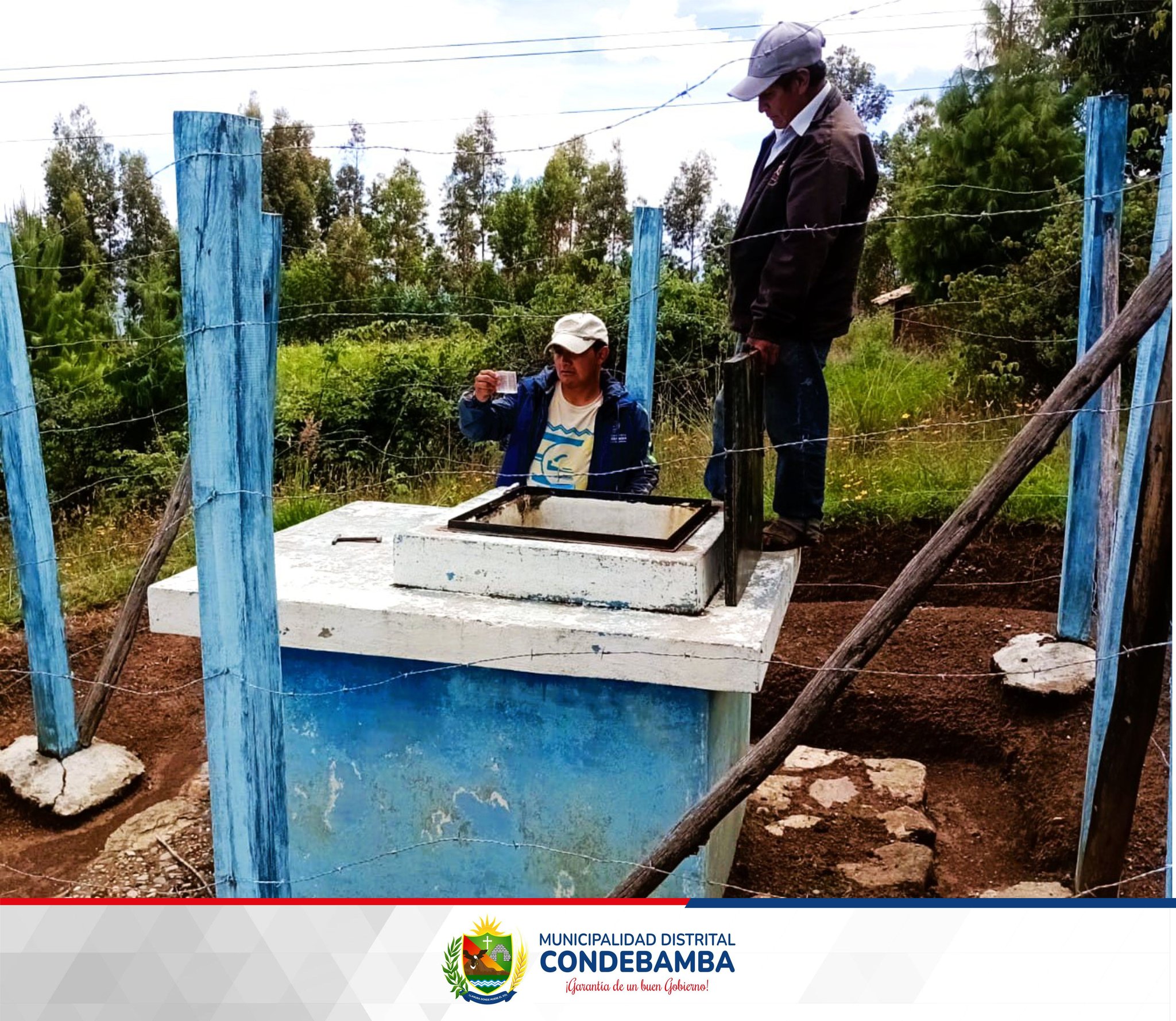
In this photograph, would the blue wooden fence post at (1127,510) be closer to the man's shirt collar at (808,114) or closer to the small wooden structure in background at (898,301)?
the man's shirt collar at (808,114)

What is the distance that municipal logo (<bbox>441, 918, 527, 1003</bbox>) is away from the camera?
1811mm

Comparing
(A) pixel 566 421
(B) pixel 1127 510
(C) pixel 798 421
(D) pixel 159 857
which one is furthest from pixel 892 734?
(D) pixel 159 857

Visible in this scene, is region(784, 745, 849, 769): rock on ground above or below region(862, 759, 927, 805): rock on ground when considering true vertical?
above

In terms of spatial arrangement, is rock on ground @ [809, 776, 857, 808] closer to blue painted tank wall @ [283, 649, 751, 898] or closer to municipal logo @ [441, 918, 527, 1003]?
blue painted tank wall @ [283, 649, 751, 898]

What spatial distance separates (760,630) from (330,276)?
9826mm

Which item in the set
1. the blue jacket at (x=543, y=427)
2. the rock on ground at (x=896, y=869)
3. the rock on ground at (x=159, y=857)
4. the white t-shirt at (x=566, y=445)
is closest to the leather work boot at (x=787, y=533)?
the blue jacket at (x=543, y=427)

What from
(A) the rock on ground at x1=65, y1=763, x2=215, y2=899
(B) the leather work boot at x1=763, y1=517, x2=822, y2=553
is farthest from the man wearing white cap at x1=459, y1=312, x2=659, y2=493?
(A) the rock on ground at x1=65, y1=763, x2=215, y2=899

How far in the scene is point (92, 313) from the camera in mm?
9289

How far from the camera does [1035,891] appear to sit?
286cm

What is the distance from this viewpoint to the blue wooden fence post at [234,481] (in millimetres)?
1621

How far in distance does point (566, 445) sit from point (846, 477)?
2951mm

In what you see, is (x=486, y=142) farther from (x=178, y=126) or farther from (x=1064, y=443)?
(x=178, y=126)

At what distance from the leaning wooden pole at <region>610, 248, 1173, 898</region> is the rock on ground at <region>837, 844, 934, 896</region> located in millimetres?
1383

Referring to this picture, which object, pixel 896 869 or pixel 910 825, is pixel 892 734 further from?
pixel 896 869
